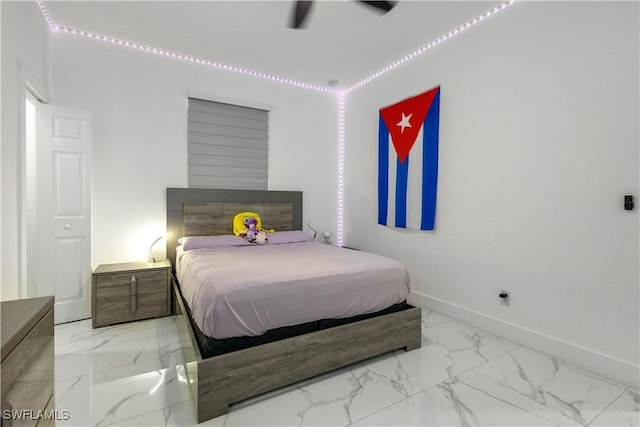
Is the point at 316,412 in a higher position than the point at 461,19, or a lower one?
lower

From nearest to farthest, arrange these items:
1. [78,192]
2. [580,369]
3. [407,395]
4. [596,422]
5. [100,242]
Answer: [596,422]
[407,395]
[580,369]
[78,192]
[100,242]

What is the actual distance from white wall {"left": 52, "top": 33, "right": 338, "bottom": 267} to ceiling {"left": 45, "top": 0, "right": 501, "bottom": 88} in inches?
8.7

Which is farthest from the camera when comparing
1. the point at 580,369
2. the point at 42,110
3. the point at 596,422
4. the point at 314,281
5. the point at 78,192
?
the point at 78,192

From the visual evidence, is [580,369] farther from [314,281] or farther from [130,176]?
[130,176]

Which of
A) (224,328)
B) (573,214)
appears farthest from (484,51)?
(224,328)

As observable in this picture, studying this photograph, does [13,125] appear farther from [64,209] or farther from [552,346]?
[552,346]

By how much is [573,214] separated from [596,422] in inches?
51.4

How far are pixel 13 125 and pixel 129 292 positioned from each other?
5.29 feet

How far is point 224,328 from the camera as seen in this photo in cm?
163

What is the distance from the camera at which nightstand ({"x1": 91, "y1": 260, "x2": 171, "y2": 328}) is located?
2.70 metres

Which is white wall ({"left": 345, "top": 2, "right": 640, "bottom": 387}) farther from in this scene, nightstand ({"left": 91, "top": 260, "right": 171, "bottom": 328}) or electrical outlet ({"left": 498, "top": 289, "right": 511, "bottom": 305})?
nightstand ({"left": 91, "top": 260, "right": 171, "bottom": 328})

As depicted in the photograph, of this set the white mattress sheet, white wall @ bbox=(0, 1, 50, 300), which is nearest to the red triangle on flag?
the white mattress sheet

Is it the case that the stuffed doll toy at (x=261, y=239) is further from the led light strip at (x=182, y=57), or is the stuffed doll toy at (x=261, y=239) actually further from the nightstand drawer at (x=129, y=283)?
the led light strip at (x=182, y=57)

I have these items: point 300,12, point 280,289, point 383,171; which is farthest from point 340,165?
point 280,289
